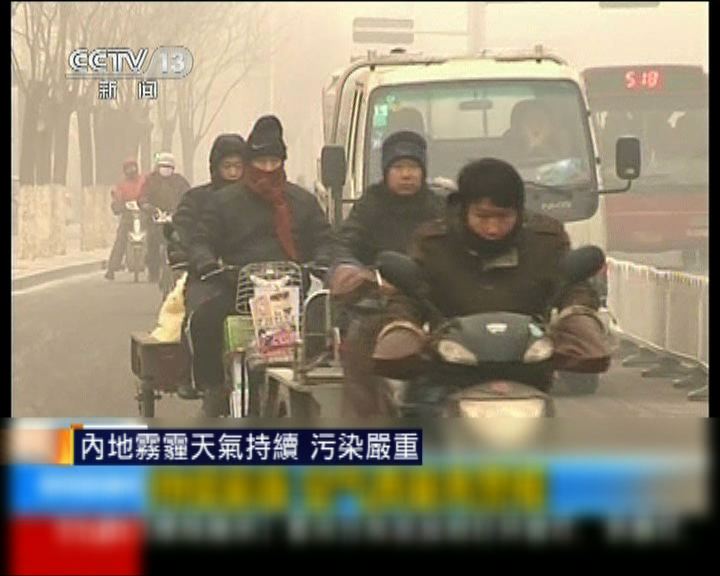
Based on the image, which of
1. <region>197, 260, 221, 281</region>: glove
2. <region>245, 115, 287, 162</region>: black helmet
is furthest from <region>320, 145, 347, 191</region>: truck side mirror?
<region>197, 260, 221, 281</region>: glove

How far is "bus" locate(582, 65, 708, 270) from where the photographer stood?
8.26 metres

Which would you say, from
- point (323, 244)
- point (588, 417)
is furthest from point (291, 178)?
point (588, 417)

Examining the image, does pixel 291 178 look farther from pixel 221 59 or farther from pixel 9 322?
pixel 9 322

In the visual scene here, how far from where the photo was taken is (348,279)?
682 cm

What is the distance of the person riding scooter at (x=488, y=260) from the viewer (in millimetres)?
6336

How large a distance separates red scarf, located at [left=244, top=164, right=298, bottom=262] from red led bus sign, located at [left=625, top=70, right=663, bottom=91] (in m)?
2.43

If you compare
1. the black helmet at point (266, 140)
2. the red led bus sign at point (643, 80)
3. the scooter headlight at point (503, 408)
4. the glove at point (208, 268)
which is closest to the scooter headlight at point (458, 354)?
the scooter headlight at point (503, 408)

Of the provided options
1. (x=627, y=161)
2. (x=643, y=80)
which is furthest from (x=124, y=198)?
(x=643, y=80)

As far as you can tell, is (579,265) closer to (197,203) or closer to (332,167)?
(332,167)

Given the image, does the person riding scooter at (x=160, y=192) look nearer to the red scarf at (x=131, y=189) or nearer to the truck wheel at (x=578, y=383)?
the red scarf at (x=131, y=189)

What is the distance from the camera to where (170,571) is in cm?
616

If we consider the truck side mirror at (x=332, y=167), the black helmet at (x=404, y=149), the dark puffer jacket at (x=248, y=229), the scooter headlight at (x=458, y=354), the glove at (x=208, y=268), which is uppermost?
the black helmet at (x=404, y=149)

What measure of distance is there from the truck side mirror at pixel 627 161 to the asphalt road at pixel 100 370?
0.83m
